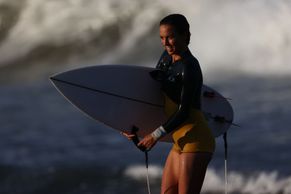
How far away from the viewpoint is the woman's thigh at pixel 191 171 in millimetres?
3557

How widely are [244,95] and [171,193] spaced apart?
6646mm

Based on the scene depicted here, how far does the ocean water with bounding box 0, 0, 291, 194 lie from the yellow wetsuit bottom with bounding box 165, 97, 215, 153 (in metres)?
3.33

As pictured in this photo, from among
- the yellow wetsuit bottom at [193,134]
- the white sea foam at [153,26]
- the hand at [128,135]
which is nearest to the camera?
the yellow wetsuit bottom at [193,134]

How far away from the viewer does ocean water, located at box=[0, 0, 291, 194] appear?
7.43 metres

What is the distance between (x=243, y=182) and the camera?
23.2 ft

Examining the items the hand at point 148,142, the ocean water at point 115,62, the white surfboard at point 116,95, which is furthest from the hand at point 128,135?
the ocean water at point 115,62

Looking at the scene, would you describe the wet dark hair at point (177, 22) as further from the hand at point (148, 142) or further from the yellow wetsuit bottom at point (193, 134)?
the hand at point (148, 142)

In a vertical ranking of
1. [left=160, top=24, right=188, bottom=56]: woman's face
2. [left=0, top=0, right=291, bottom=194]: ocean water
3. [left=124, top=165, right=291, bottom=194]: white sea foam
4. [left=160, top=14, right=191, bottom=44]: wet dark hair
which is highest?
[left=160, top=14, right=191, bottom=44]: wet dark hair

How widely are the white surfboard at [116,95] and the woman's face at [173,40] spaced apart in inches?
13.8

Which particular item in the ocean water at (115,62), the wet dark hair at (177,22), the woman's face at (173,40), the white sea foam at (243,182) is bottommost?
the white sea foam at (243,182)

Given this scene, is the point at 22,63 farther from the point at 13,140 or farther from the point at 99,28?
the point at 13,140

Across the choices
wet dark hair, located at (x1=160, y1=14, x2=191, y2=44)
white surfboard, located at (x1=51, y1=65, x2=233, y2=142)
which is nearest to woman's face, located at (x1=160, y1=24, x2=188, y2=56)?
wet dark hair, located at (x1=160, y1=14, x2=191, y2=44)

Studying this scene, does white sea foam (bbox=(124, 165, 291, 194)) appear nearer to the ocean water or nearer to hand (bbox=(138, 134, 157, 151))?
the ocean water

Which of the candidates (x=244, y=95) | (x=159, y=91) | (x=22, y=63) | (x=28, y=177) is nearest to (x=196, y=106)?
(x=159, y=91)
